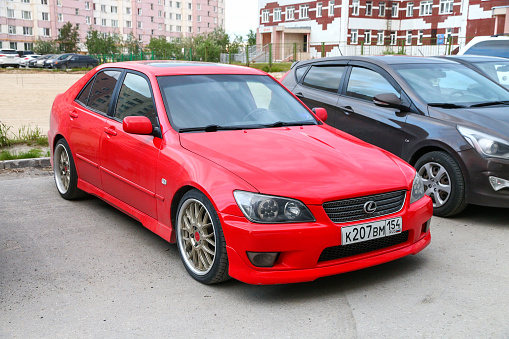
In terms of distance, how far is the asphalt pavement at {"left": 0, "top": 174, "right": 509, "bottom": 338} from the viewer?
11.0 feet

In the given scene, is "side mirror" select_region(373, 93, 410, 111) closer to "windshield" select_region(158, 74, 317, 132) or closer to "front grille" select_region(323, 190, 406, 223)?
"windshield" select_region(158, 74, 317, 132)

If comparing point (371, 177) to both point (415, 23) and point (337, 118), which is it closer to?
point (337, 118)

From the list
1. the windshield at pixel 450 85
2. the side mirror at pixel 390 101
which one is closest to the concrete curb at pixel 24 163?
the side mirror at pixel 390 101

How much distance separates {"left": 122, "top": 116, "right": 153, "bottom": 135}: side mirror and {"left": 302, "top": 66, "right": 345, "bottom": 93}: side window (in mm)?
3441

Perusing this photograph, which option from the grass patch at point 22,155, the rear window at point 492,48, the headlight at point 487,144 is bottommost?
the grass patch at point 22,155

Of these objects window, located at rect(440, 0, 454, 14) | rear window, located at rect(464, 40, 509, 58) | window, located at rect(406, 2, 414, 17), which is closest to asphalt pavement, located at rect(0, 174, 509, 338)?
rear window, located at rect(464, 40, 509, 58)

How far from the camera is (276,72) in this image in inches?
1399

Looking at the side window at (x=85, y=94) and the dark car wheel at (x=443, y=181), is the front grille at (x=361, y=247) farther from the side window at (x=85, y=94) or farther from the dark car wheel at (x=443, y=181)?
the side window at (x=85, y=94)

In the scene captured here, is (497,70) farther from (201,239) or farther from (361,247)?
(201,239)

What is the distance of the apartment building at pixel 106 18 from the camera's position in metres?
86.4

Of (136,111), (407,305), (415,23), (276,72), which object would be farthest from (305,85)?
(415,23)

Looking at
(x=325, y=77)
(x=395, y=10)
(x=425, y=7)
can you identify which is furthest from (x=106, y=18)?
(x=325, y=77)

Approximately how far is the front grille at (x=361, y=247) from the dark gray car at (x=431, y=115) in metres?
1.78

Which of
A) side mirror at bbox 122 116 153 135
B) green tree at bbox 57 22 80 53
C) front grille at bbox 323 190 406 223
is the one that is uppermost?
green tree at bbox 57 22 80 53
